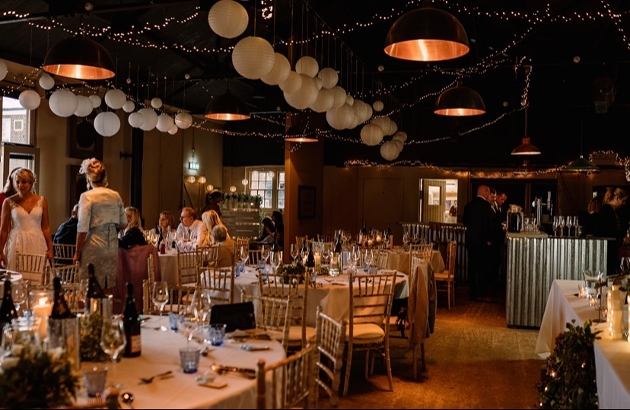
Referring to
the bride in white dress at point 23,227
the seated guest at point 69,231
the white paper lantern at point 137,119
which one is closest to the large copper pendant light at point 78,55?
the bride in white dress at point 23,227

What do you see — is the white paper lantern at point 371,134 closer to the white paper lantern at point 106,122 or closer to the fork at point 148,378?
the white paper lantern at point 106,122

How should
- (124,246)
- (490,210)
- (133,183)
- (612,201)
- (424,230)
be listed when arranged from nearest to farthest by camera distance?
1. (124,246)
2. (612,201)
3. (490,210)
4. (424,230)
5. (133,183)

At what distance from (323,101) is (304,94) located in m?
0.60

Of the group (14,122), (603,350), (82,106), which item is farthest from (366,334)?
(14,122)

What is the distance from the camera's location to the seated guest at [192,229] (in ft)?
28.5

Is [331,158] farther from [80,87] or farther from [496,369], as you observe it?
[496,369]

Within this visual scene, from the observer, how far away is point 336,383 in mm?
3047

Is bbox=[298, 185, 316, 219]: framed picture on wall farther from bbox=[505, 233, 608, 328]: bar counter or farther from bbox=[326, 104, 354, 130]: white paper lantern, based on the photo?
bbox=[505, 233, 608, 328]: bar counter

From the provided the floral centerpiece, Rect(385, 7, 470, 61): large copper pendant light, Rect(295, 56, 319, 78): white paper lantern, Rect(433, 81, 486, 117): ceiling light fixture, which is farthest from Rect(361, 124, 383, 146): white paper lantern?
the floral centerpiece

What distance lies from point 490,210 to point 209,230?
462 cm

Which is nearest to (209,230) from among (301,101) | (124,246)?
(124,246)

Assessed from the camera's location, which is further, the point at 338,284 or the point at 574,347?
the point at 338,284

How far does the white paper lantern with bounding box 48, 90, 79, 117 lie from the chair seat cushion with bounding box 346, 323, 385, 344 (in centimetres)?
512

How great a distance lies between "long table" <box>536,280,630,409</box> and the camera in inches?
110
